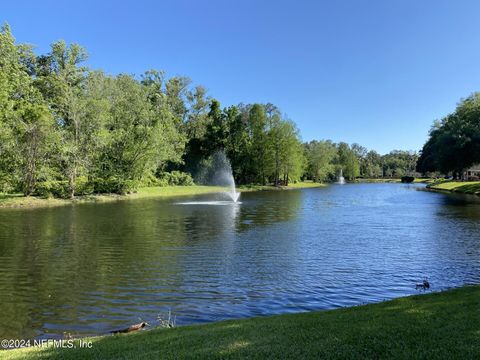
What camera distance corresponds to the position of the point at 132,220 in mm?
33094

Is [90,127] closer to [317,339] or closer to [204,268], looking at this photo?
[204,268]

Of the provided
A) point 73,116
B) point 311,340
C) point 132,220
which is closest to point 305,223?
point 132,220

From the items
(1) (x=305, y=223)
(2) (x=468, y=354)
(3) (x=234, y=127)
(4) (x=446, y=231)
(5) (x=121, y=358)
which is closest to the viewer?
(2) (x=468, y=354)

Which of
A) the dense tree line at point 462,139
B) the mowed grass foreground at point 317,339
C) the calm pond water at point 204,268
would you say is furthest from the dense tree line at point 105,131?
the mowed grass foreground at point 317,339

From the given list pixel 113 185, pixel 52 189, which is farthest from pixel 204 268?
pixel 113 185

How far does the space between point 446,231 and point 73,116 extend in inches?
1857

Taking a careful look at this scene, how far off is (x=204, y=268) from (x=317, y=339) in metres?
10.0

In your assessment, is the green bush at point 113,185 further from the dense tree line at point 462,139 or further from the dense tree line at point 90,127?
the dense tree line at point 462,139

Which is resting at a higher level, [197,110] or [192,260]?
[197,110]

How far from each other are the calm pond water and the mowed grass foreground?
8.75 ft

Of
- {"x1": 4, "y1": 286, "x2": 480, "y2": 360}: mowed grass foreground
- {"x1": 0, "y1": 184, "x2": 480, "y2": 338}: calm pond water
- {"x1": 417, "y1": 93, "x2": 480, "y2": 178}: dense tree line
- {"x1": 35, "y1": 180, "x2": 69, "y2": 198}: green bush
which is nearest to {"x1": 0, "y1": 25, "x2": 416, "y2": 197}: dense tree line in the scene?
{"x1": 35, "y1": 180, "x2": 69, "y2": 198}: green bush

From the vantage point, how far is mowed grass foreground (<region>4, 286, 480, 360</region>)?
6.59 metres

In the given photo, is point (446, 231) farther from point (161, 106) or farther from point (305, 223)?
point (161, 106)

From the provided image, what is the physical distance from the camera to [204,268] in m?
16.9
